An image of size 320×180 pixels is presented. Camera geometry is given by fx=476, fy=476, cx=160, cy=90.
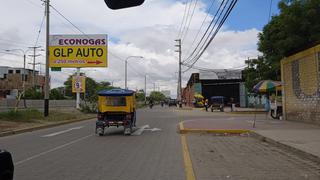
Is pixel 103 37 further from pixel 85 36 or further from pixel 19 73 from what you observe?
pixel 19 73

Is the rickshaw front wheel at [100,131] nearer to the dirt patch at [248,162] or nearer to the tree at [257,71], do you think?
the dirt patch at [248,162]

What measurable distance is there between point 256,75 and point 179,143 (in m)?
33.2

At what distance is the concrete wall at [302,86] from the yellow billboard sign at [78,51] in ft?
99.0

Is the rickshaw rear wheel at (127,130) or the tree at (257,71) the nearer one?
the rickshaw rear wheel at (127,130)

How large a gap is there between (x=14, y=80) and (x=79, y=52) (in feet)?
269

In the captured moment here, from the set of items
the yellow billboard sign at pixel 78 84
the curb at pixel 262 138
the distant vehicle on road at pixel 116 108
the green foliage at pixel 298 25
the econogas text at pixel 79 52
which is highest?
the econogas text at pixel 79 52

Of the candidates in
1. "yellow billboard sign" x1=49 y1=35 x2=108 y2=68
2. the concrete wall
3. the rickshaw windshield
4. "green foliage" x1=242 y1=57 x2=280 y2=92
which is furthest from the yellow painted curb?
"yellow billboard sign" x1=49 y1=35 x2=108 y2=68

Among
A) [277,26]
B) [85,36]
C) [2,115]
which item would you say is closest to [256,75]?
[277,26]

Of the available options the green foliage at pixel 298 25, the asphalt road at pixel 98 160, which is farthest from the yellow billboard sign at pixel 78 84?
the asphalt road at pixel 98 160

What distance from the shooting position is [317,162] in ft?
41.6

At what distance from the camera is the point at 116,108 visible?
2411 cm

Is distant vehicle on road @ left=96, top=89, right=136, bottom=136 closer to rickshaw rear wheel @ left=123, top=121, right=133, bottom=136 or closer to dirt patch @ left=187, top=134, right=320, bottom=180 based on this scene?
rickshaw rear wheel @ left=123, top=121, right=133, bottom=136

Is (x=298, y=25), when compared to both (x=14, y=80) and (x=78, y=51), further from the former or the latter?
(x=14, y=80)

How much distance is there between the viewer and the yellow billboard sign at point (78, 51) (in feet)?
185
